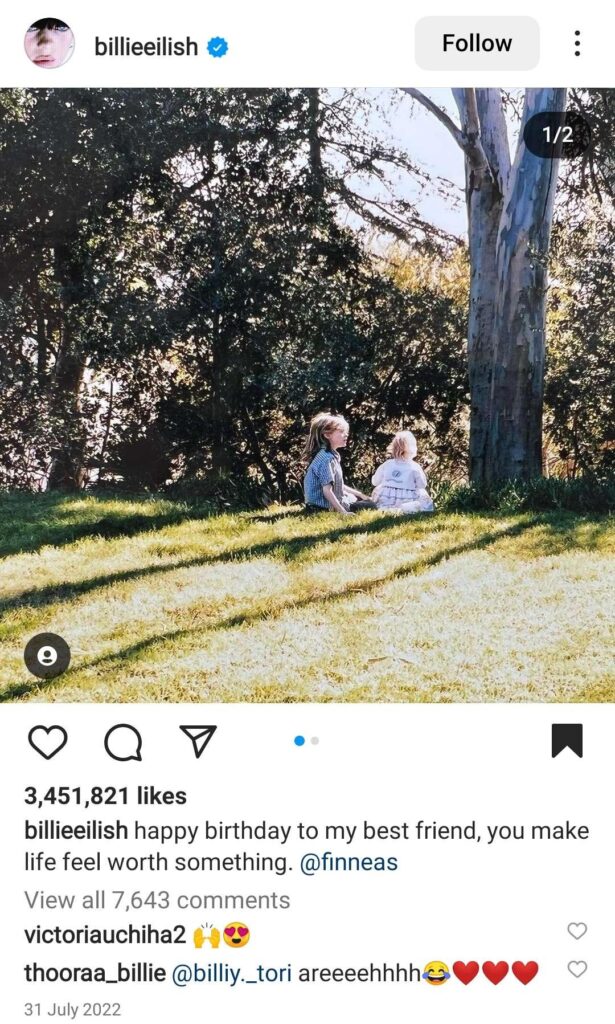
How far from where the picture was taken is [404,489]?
452 cm

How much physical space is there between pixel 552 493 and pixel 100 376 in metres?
3.03

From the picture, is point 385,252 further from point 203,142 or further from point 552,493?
point 552,493

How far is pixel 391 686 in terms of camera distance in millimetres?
2949

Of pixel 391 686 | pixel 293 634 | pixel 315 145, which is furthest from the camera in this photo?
pixel 315 145
